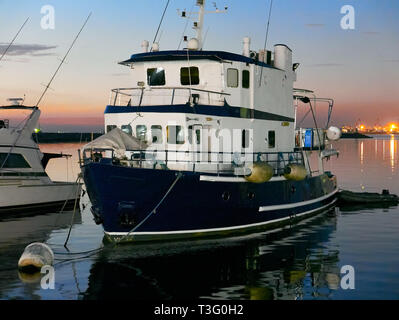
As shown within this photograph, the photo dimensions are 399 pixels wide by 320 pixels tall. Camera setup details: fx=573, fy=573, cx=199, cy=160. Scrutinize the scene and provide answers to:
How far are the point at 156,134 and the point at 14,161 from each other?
12.1m

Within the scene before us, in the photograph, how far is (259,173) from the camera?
21.7 m

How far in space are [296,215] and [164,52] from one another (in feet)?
31.1

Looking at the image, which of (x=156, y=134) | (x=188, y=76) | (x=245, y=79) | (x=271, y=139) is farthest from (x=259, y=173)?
(x=188, y=76)

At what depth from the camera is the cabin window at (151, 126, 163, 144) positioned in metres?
22.4

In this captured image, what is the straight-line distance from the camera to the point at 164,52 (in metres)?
→ 23.6

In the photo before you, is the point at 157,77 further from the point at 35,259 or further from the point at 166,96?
the point at 35,259

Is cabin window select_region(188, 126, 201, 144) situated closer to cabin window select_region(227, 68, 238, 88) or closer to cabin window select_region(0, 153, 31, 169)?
cabin window select_region(227, 68, 238, 88)

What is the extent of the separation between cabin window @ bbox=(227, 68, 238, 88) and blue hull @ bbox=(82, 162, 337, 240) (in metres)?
4.31

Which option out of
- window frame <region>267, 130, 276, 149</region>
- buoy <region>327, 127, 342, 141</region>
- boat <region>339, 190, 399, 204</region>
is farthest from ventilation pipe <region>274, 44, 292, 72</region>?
boat <region>339, 190, 399, 204</region>

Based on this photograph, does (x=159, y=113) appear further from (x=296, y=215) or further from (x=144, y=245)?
(x=296, y=215)

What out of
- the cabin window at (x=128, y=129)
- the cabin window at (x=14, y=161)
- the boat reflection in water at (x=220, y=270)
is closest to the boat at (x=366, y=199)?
the boat reflection in water at (x=220, y=270)

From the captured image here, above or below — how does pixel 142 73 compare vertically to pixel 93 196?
above

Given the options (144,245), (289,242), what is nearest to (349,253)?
(289,242)
